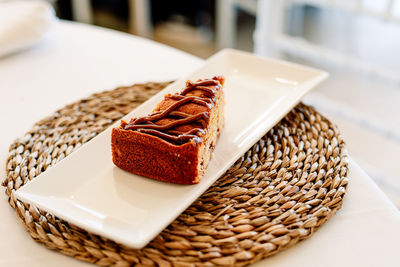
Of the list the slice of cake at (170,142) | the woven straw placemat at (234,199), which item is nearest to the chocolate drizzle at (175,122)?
the slice of cake at (170,142)

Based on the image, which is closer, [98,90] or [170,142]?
[170,142]

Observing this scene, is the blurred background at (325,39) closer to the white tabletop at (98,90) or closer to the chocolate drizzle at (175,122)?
the white tabletop at (98,90)

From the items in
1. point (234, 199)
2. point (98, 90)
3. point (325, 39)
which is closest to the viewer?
point (234, 199)

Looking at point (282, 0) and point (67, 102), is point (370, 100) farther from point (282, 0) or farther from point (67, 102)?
point (67, 102)

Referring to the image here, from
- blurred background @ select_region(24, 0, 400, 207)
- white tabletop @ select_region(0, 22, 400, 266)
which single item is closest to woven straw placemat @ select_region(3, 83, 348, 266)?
white tabletop @ select_region(0, 22, 400, 266)

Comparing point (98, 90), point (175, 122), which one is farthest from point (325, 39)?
point (175, 122)

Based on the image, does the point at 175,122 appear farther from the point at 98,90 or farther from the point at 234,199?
the point at 98,90
